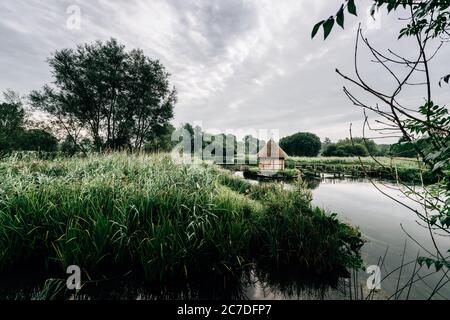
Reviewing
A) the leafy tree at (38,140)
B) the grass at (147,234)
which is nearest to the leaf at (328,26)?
the grass at (147,234)

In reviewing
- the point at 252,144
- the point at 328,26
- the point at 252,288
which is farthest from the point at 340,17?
the point at 252,144

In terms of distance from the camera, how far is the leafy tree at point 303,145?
5991 cm

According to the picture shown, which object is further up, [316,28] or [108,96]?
[108,96]

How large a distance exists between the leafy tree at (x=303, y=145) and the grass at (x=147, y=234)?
199 ft

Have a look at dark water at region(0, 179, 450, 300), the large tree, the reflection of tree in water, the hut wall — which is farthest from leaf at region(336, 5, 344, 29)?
the hut wall

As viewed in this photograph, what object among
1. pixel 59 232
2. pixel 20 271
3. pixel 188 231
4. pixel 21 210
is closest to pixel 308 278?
pixel 188 231

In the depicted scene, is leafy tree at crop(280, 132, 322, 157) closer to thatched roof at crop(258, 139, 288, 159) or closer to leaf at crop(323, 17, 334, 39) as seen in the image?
thatched roof at crop(258, 139, 288, 159)

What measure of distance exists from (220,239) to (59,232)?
2.25 meters

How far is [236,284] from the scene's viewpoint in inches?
99.9

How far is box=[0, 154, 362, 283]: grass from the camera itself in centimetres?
252

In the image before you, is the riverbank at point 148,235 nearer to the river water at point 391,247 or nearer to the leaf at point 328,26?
the river water at point 391,247

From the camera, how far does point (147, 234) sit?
269 cm

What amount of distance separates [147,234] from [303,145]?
63098 mm

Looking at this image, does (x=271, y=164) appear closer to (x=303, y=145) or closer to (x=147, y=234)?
(x=147, y=234)
